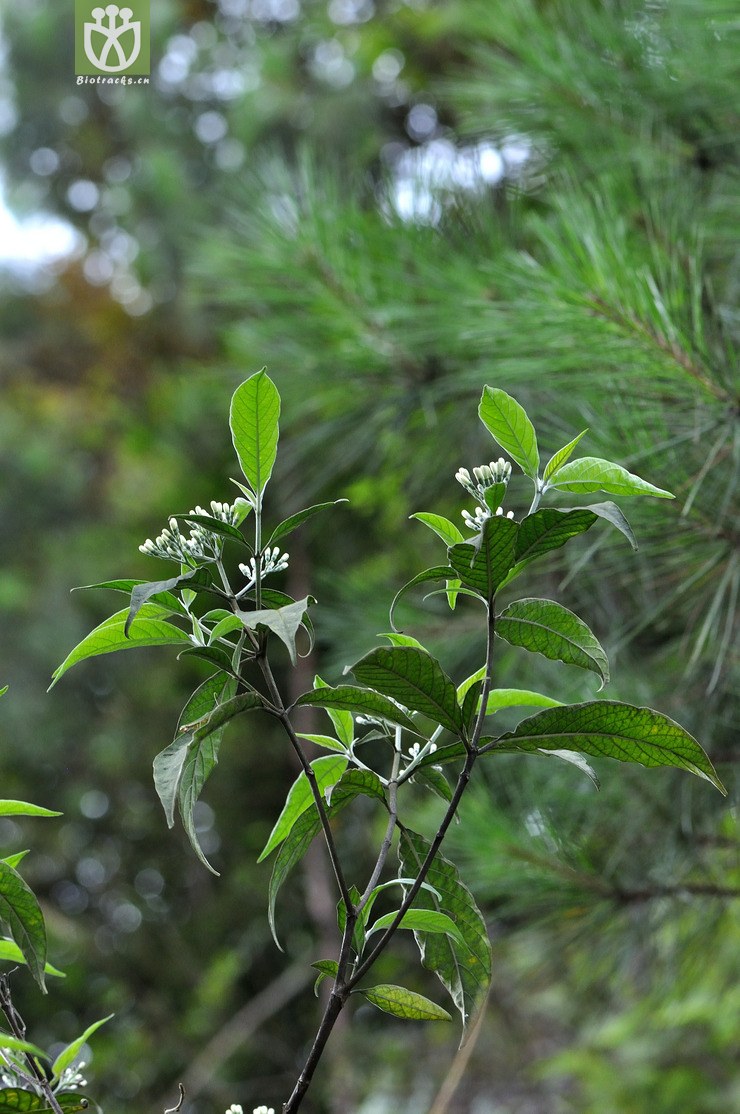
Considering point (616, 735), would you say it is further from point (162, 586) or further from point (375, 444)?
point (375, 444)

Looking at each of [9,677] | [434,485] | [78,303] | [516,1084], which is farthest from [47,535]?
[516,1084]

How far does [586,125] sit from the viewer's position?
3.66ft

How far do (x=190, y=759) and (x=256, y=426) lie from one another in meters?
0.12

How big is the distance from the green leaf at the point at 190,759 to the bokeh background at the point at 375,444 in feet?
1.44

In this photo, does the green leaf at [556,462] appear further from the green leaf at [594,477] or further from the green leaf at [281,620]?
the green leaf at [281,620]

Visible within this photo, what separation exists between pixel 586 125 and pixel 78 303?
8.10ft

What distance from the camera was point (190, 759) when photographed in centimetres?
32

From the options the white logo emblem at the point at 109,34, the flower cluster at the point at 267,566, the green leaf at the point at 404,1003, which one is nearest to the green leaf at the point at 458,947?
the green leaf at the point at 404,1003

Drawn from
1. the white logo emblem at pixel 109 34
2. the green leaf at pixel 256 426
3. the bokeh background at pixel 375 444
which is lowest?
the bokeh background at pixel 375 444

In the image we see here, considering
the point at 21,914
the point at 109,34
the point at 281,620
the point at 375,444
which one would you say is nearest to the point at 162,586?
the point at 281,620

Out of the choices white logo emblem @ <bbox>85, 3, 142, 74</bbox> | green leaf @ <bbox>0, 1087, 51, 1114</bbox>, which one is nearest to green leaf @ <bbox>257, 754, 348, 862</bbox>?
green leaf @ <bbox>0, 1087, 51, 1114</bbox>

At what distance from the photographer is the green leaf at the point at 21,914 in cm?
34

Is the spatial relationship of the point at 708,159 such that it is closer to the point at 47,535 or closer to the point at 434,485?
the point at 434,485

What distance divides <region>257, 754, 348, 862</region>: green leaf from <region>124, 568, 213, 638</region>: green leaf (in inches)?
3.1
